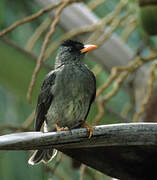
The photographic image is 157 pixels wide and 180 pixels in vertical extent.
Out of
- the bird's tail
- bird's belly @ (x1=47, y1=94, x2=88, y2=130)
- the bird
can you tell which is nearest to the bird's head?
the bird

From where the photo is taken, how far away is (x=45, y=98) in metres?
2.75

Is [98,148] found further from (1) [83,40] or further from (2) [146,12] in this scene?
(1) [83,40]

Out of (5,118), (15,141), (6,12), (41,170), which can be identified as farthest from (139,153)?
(6,12)

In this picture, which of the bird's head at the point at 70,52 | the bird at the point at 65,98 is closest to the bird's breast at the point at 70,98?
the bird at the point at 65,98

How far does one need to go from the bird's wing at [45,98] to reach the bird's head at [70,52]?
274 mm

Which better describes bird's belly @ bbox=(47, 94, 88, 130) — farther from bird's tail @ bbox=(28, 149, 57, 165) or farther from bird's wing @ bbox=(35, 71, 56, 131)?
bird's tail @ bbox=(28, 149, 57, 165)

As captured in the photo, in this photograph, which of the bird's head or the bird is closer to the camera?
the bird

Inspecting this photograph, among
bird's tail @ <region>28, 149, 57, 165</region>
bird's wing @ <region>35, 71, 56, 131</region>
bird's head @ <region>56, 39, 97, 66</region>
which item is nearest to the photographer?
bird's tail @ <region>28, 149, 57, 165</region>

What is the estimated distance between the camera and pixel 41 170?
7.99 feet

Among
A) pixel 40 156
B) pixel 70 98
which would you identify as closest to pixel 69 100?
pixel 70 98

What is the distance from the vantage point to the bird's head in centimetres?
304

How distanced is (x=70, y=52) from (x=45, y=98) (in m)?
0.48

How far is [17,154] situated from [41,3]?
39.6 inches

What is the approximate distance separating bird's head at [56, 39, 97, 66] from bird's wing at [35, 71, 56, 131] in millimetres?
274
